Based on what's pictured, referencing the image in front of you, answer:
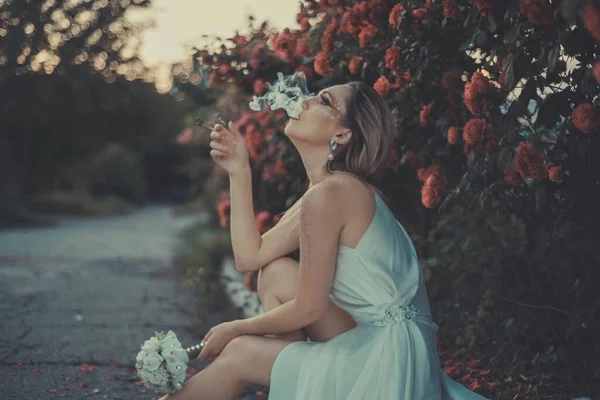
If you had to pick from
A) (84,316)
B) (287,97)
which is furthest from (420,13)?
(84,316)

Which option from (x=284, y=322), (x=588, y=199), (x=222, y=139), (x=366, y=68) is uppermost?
(x=366, y=68)

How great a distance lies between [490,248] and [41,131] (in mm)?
21569

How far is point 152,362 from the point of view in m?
2.29

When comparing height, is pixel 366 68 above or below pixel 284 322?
above

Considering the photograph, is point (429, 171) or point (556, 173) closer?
point (556, 173)

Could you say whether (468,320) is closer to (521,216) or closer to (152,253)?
(521,216)

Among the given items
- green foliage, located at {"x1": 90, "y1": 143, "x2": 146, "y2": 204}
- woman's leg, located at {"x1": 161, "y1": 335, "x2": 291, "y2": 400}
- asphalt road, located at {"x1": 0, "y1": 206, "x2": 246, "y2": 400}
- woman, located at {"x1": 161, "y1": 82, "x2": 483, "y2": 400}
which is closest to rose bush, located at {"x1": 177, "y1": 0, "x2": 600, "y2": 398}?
woman, located at {"x1": 161, "y1": 82, "x2": 483, "y2": 400}

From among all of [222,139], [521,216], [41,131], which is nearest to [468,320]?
[521,216]

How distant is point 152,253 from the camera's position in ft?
37.8

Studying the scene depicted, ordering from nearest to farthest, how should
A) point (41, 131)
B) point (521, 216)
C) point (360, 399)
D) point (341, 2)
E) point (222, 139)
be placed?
point (360, 399), point (222, 139), point (521, 216), point (341, 2), point (41, 131)

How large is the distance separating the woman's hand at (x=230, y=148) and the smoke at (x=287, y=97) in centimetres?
15

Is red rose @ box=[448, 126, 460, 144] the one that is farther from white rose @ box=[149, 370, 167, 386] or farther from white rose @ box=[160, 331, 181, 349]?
white rose @ box=[149, 370, 167, 386]

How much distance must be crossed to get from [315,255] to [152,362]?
58cm

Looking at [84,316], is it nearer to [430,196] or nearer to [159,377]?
[430,196]
